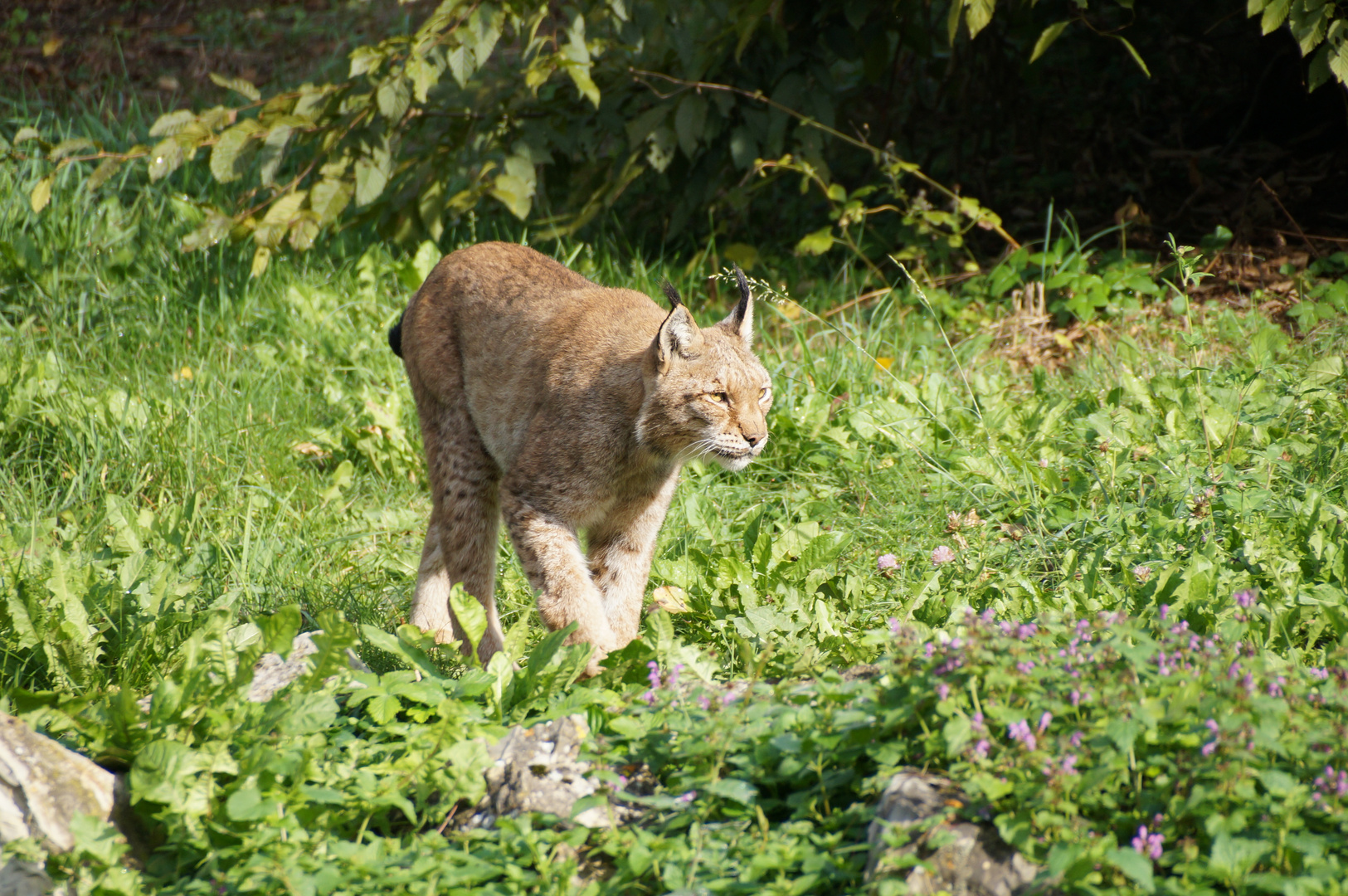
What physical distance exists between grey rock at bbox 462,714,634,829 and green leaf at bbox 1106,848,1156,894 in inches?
41.5

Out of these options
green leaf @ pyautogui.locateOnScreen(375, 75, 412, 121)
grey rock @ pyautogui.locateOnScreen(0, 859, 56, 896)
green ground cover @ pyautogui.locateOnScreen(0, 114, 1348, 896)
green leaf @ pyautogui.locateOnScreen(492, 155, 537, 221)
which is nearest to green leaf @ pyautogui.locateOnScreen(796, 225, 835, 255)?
green ground cover @ pyautogui.locateOnScreen(0, 114, 1348, 896)

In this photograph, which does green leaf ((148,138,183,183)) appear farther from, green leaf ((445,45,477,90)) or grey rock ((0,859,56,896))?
grey rock ((0,859,56,896))

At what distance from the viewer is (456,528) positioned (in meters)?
4.35

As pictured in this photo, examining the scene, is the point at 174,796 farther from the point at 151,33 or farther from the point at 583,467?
→ the point at 151,33

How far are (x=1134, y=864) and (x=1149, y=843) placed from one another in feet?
0.47

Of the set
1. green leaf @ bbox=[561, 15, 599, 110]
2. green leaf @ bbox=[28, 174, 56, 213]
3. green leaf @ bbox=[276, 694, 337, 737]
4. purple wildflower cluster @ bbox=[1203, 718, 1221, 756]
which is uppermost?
green leaf @ bbox=[561, 15, 599, 110]

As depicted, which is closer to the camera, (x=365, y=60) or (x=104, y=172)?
(x=365, y=60)

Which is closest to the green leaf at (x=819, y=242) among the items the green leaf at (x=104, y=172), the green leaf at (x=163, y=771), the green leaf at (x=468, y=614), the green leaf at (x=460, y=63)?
the green leaf at (x=460, y=63)

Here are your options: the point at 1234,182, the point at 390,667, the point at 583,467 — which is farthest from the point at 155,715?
the point at 1234,182

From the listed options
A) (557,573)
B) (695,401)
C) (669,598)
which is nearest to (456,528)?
(557,573)

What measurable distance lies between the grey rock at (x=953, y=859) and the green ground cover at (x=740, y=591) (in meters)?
0.07

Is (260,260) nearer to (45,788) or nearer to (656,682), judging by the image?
(45,788)

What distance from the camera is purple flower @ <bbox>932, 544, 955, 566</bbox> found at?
3.90 metres

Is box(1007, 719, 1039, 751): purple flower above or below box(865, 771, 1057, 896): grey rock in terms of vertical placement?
above
